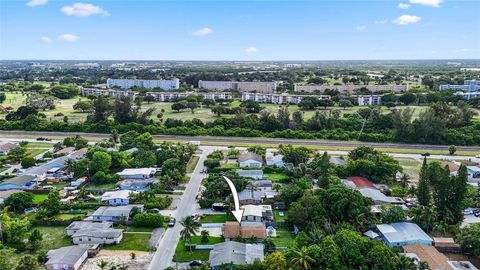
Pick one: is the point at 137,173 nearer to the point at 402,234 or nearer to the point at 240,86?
the point at 402,234

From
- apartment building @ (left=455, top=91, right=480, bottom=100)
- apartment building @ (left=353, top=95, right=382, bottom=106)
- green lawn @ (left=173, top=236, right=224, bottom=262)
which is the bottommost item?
green lawn @ (left=173, top=236, right=224, bottom=262)

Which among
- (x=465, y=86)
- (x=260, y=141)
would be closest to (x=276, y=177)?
(x=260, y=141)

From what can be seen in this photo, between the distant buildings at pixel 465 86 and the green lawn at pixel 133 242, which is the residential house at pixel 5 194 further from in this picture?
the distant buildings at pixel 465 86

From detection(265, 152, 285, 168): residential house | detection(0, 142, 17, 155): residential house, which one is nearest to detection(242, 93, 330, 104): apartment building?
detection(265, 152, 285, 168): residential house

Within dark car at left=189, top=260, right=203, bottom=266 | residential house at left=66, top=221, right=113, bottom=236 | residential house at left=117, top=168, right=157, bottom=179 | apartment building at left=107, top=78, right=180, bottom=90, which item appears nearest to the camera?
dark car at left=189, top=260, right=203, bottom=266

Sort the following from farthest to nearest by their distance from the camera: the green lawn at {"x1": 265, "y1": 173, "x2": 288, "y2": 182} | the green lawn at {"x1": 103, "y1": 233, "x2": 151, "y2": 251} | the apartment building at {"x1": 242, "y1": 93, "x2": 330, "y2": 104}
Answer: the apartment building at {"x1": 242, "y1": 93, "x2": 330, "y2": 104}, the green lawn at {"x1": 265, "y1": 173, "x2": 288, "y2": 182}, the green lawn at {"x1": 103, "y1": 233, "x2": 151, "y2": 251}

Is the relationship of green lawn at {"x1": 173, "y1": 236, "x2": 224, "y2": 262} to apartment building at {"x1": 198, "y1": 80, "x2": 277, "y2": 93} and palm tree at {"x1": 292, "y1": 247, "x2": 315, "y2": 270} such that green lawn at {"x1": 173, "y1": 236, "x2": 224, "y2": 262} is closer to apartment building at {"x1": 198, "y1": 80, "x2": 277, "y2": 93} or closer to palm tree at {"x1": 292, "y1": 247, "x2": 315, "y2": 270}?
palm tree at {"x1": 292, "y1": 247, "x2": 315, "y2": 270}

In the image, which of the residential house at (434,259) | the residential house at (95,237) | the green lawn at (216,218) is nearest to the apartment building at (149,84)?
the green lawn at (216,218)
